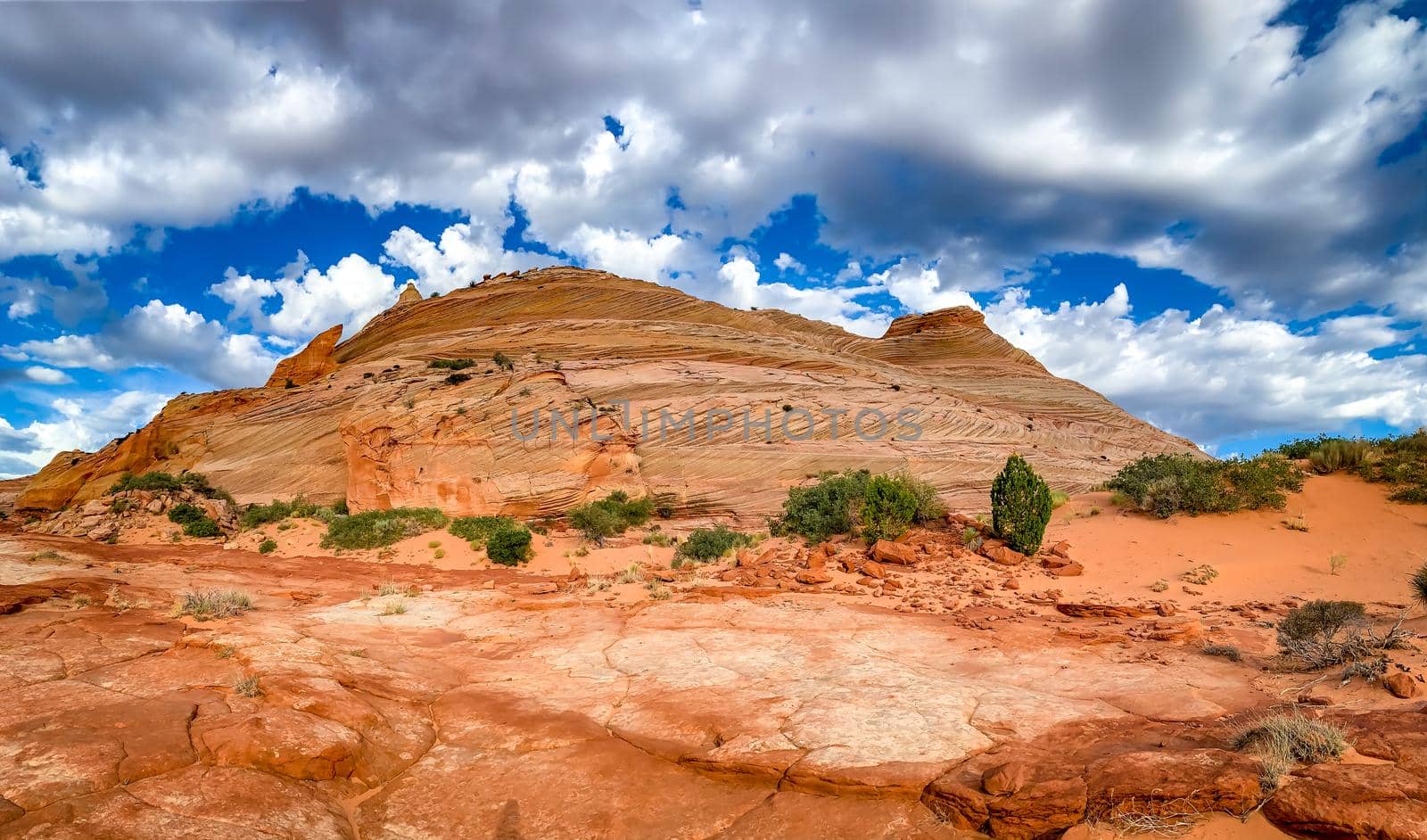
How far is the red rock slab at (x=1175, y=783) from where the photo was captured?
4.21 metres

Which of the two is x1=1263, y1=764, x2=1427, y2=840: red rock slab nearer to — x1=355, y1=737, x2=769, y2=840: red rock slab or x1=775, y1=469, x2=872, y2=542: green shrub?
x1=355, y1=737, x2=769, y2=840: red rock slab

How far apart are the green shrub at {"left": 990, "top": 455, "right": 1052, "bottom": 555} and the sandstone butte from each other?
35.8 feet

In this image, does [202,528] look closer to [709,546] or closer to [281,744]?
[709,546]

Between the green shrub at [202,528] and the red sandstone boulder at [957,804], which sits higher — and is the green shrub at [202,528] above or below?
above

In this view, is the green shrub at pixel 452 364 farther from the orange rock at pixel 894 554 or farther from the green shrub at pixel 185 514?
the orange rock at pixel 894 554

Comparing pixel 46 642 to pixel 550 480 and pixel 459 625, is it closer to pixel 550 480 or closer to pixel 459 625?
pixel 459 625

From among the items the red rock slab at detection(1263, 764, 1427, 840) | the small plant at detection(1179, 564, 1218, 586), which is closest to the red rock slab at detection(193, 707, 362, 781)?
the red rock slab at detection(1263, 764, 1427, 840)

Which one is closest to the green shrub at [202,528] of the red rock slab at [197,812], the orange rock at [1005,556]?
the red rock slab at [197,812]

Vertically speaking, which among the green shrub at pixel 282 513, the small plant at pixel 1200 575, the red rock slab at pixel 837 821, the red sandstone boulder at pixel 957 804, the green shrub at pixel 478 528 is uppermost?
the green shrub at pixel 282 513

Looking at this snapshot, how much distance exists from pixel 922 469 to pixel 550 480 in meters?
15.7

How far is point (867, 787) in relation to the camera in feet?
16.6

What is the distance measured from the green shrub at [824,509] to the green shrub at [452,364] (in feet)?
65.3

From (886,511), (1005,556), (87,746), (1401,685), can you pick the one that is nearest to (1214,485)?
(1005,556)

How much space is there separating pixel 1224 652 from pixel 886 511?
936 centimetres
